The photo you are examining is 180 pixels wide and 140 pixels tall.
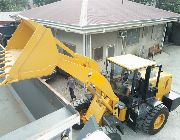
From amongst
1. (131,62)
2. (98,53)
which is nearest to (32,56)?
(131,62)

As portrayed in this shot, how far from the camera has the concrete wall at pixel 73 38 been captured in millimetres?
11194

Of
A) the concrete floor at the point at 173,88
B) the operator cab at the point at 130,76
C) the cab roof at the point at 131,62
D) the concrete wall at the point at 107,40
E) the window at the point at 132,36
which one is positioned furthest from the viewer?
the window at the point at 132,36

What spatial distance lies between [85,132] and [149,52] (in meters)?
13.8

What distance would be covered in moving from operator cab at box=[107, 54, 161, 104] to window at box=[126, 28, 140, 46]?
620 cm

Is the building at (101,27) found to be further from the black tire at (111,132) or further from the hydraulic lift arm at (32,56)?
the hydraulic lift arm at (32,56)

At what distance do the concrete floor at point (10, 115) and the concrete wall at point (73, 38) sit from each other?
18.0 feet

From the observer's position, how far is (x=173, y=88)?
11320 mm

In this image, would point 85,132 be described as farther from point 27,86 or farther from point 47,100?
point 27,86

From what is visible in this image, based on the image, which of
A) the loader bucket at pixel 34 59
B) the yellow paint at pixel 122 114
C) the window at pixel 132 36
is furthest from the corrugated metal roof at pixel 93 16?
the loader bucket at pixel 34 59

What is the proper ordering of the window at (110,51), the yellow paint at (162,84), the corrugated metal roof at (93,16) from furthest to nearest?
the window at (110,51), the corrugated metal roof at (93,16), the yellow paint at (162,84)

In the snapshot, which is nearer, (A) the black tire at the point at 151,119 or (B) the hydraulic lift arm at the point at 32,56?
(B) the hydraulic lift arm at the point at 32,56

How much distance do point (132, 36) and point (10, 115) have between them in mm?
10237

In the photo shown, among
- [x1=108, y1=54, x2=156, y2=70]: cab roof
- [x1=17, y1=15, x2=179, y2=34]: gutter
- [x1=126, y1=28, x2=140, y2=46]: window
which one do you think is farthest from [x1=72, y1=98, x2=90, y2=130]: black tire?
[x1=126, y1=28, x2=140, y2=46]: window

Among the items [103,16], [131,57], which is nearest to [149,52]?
[103,16]
